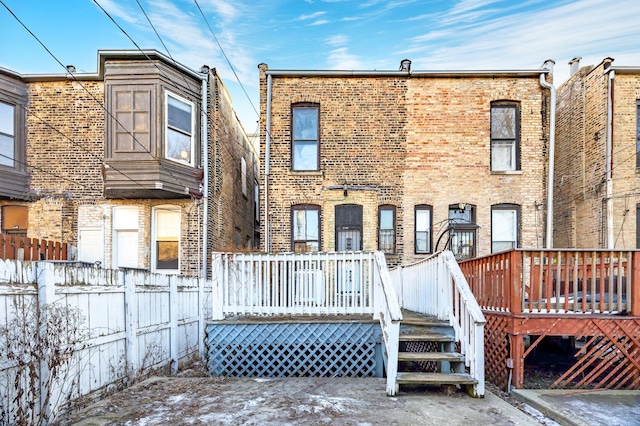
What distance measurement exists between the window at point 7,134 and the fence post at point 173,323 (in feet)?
26.2

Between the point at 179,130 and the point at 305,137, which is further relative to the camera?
the point at 305,137

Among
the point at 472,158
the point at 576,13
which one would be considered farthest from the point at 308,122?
the point at 576,13

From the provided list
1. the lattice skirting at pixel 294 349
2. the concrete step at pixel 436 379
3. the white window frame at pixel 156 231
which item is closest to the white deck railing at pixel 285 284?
the lattice skirting at pixel 294 349

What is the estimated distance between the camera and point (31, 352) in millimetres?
3488

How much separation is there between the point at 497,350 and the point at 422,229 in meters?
6.20

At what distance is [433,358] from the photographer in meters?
5.21

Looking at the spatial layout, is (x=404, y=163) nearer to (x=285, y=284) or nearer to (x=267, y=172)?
(x=267, y=172)

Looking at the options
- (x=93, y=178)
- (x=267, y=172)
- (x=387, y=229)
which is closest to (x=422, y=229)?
(x=387, y=229)

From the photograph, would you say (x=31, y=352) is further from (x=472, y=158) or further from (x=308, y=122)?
(x=472, y=158)

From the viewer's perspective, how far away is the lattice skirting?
6250 millimetres

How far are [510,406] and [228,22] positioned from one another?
28.7ft

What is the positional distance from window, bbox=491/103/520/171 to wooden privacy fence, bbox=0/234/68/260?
38.2 feet

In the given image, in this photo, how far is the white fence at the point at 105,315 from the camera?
11.5 feet

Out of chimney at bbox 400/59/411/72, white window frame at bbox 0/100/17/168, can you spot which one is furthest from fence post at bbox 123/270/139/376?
chimney at bbox 400/59/411/72
